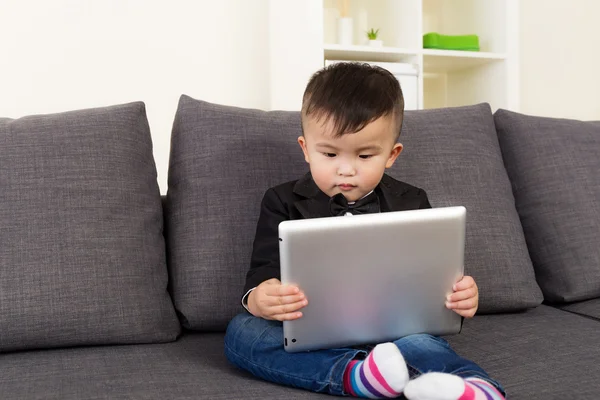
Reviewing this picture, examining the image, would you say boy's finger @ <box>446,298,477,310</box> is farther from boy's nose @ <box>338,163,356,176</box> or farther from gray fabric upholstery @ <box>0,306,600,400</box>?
boy's nose @ <box>338,163,356,176</box>

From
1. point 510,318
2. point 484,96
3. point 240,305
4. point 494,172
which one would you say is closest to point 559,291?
point 510,318

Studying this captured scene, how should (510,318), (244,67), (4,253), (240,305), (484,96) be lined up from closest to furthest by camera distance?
1. (4,253)
2. (240,305)
3. (510,318)
4. (244,67)
5. (484,96)

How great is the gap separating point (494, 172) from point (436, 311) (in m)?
0.64

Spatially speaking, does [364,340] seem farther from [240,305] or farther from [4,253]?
[4,253]

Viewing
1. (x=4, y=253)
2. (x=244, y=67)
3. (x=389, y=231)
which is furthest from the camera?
(x=244, y=67)

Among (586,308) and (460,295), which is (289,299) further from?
(586,308)

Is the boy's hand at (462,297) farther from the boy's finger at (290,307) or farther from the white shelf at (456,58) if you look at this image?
the white shelf at (456,58)

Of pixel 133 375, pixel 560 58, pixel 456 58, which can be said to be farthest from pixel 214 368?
pixel 560 58

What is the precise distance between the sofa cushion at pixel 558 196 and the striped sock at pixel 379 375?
31.2 inches

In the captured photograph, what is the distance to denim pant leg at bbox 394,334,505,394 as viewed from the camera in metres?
1.04

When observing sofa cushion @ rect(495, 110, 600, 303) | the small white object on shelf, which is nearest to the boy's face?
sofa cushion @ rect(495, 110, 600, 303)

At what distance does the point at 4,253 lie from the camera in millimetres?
1304

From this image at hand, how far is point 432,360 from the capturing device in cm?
106

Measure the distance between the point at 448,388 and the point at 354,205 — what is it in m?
0.47
